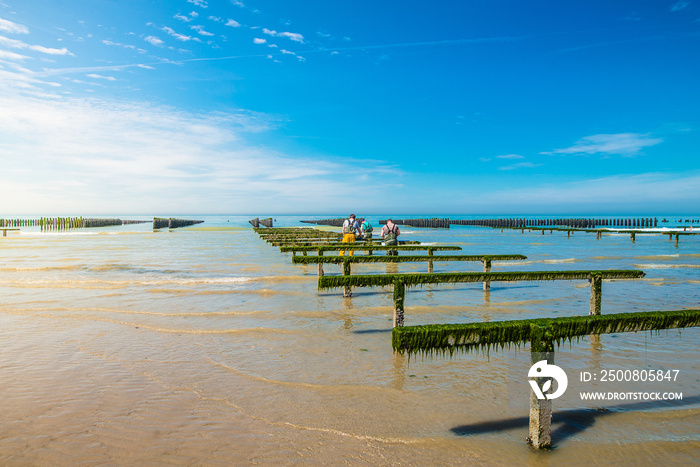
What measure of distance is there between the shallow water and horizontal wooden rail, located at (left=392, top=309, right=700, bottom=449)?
1.30 feet

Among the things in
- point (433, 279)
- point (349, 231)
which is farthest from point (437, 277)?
point (349, 231)

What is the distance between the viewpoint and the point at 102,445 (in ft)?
13.6

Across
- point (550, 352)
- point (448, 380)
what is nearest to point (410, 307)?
point (448, 380)

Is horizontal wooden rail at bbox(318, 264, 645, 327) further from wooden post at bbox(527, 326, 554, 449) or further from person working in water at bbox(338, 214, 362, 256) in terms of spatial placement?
person working in water at bbox(338, 214, 362, 256)

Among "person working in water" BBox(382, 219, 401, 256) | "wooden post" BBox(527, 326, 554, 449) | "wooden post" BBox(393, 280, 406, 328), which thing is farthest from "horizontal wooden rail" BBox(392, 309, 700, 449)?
"person working in water" BBox(382, 219, 401, 256)

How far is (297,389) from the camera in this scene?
18.1ft

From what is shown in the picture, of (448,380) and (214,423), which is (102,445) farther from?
(448,380)

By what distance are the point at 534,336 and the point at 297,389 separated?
10.2 feet

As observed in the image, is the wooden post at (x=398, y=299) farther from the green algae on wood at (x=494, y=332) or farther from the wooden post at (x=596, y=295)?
the wooden post at (x=596, y=295)

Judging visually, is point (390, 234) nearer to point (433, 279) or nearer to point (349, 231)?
point (349, 231)

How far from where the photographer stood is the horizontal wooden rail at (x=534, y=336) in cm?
413

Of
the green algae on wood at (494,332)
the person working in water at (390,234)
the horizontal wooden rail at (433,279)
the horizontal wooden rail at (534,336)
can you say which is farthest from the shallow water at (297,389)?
the person working in water at (390,234)

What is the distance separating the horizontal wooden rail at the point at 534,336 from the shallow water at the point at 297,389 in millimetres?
397

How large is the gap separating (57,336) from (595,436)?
8.93 meters
